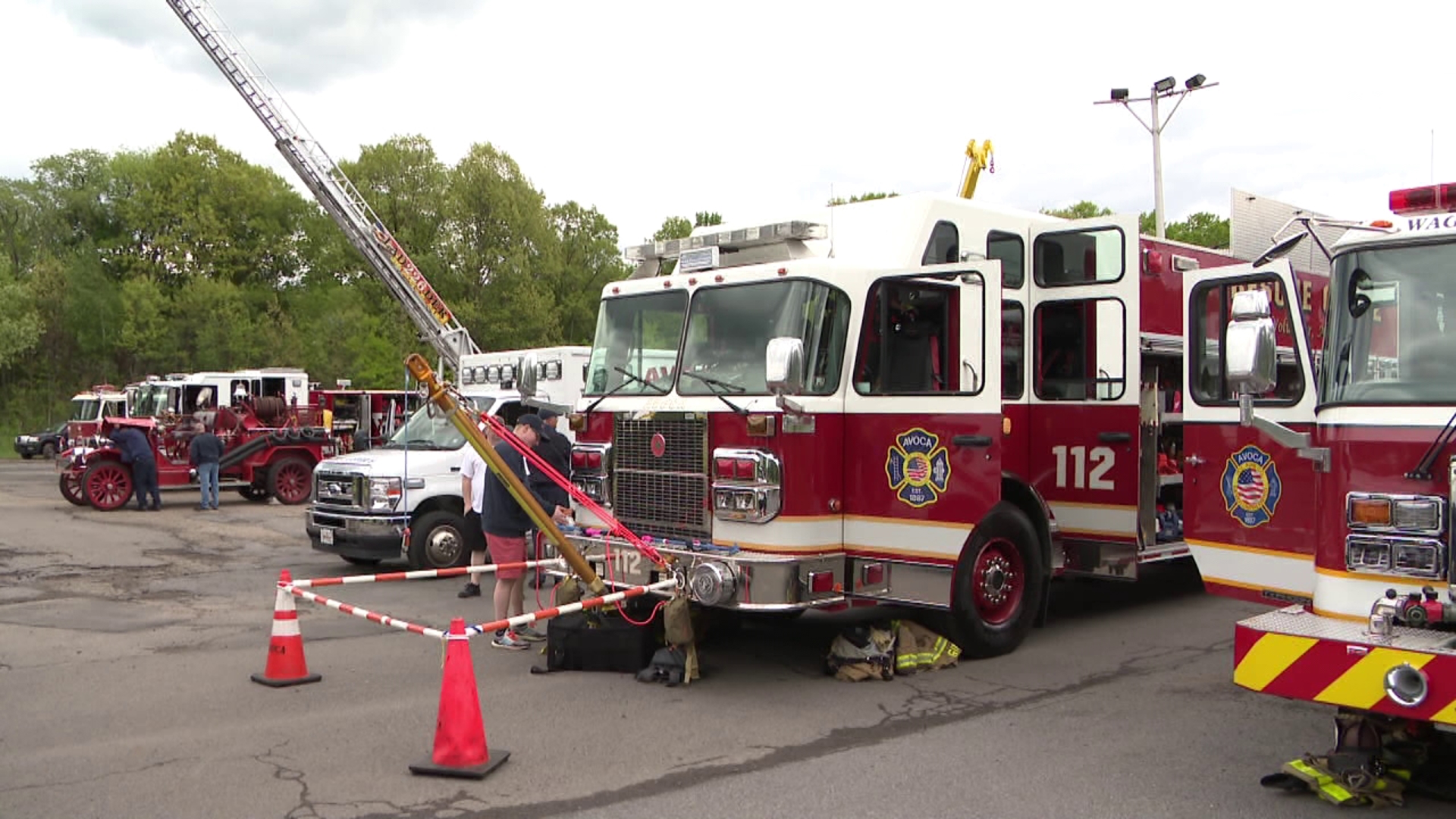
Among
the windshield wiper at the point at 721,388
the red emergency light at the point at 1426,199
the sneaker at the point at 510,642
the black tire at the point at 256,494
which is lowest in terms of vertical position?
the sneaker at the point at 510,642

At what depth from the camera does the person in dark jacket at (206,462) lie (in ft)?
66.0

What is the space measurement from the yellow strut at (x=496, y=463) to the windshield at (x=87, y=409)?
25116mm

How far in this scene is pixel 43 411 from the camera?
160ft

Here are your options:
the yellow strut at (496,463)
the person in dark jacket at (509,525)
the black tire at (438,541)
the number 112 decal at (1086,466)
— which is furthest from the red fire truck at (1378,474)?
the black tire at (438,541)

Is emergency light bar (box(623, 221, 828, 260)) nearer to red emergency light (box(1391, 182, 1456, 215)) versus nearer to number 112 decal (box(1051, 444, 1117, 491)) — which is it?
number 112 decal (box(1051, 444, 1117, 491))

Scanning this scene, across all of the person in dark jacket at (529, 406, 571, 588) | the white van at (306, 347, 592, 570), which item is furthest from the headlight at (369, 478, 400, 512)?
the person in dark jacket at (529, 406, 571, 588)

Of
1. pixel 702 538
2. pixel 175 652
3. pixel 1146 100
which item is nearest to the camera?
pixel 702 538

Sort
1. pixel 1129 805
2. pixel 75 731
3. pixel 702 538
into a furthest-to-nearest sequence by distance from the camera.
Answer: pixel 702 538
pixel 75 731
pixel 1129 805

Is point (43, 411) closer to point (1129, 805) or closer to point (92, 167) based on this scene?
point (92, 167)

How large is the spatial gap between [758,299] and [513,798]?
3787 millimetres

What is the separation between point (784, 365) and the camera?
22.4ft

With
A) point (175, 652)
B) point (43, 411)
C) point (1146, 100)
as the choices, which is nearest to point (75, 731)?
point (175, 652)

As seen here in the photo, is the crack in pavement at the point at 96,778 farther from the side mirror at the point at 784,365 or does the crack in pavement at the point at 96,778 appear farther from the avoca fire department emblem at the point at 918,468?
the avoca fire department emblem at the point at 918,468

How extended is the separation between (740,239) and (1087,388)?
9.81ft
